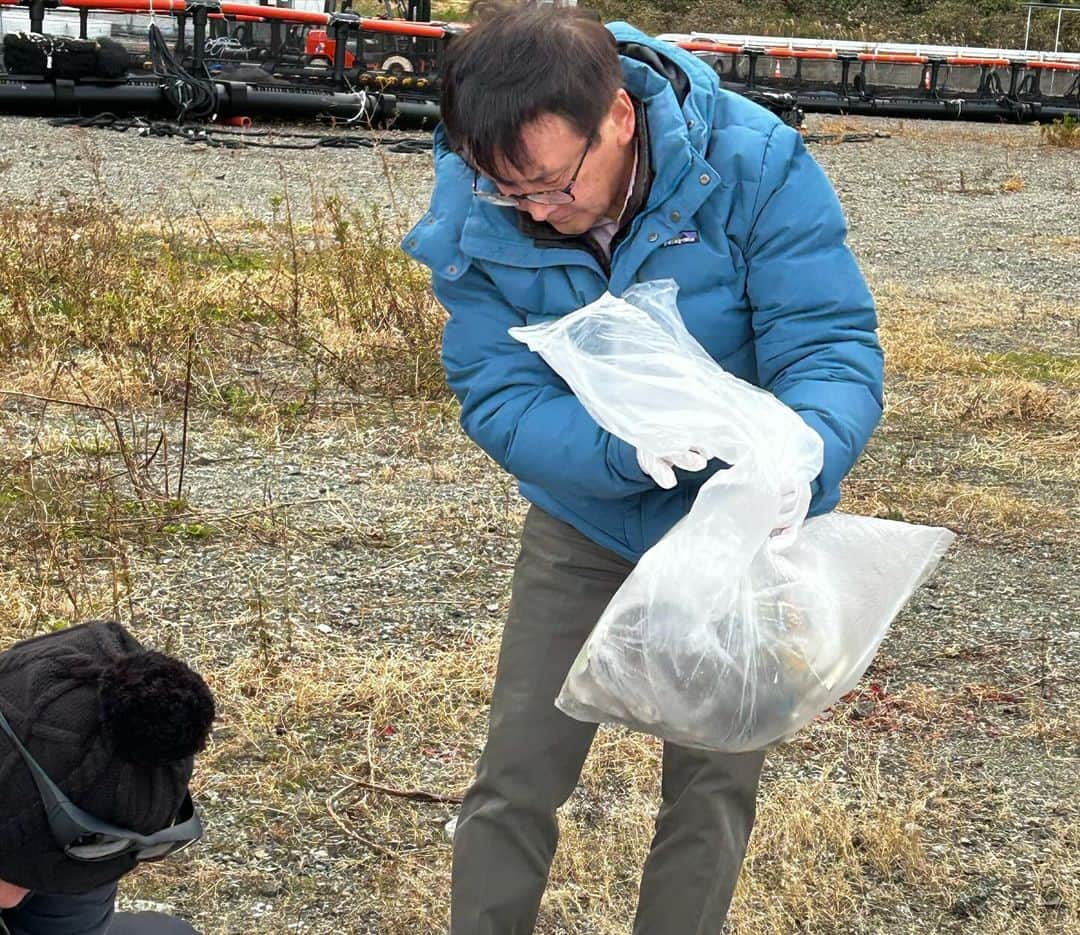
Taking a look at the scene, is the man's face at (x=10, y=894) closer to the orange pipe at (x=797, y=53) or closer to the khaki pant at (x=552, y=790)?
the khaki pant at (x=552, y=790)

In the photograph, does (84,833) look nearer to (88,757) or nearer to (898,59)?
(88,757)

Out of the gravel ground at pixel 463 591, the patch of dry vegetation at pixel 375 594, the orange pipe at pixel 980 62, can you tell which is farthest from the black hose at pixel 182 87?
the orange pipe at pixel 980 62

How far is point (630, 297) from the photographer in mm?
2018

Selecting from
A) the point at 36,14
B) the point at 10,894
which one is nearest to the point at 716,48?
the point at 36,14

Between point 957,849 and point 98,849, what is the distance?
192 centimetres

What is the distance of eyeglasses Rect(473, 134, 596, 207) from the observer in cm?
188

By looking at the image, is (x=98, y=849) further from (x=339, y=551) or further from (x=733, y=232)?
(x=339, y=551)

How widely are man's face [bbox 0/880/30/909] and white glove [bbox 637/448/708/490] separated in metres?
0.94

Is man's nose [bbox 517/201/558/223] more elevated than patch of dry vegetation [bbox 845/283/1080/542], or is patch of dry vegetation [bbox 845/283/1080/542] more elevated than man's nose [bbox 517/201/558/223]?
man's nose [bbox 517/201/558/223]

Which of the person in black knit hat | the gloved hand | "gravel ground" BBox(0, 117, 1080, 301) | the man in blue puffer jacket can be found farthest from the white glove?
"gravel ground" BBox(0, 117, 1080, 301)

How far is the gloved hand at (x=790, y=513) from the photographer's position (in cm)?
189

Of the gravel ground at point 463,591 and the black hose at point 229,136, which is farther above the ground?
the black hose at point 229,136

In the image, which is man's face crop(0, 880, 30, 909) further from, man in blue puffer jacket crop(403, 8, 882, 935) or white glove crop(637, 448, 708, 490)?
white glove crop(637, 448, 708, 490)

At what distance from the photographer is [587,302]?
2.07 meters
